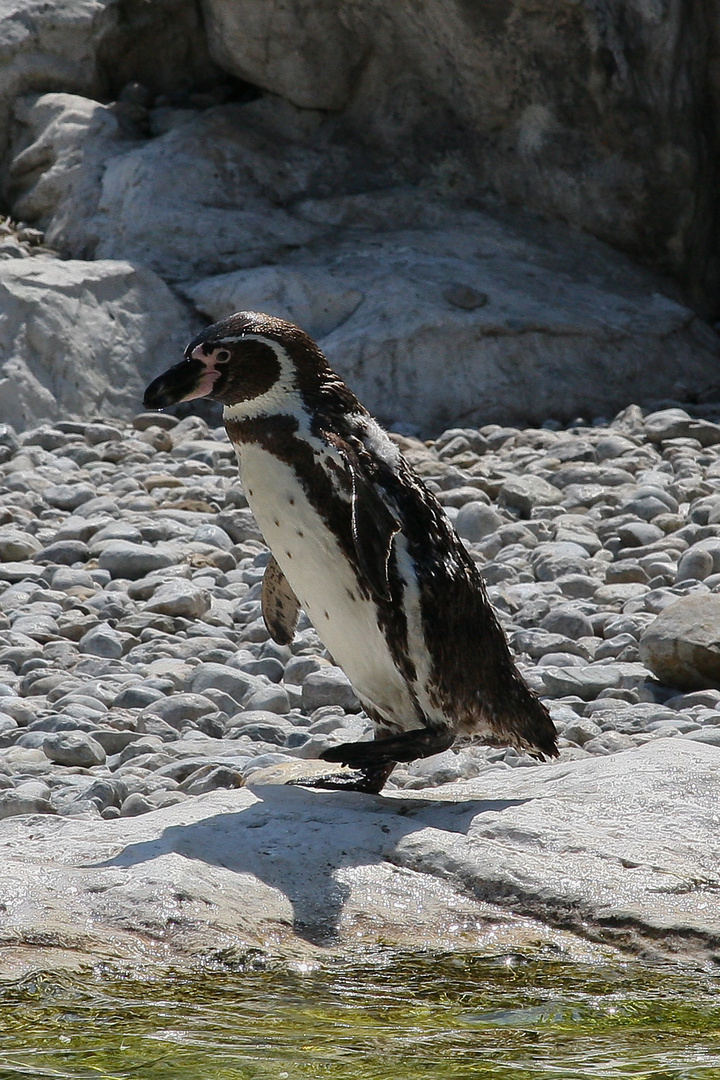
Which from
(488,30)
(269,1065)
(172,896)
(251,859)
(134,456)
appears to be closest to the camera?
(269,1065)

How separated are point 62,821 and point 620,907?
134cm

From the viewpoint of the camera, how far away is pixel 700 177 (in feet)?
37.8

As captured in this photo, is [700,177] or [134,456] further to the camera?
[700,177]

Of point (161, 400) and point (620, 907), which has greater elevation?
point (161, 400)

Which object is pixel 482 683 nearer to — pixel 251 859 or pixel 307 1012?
pixel 251 859

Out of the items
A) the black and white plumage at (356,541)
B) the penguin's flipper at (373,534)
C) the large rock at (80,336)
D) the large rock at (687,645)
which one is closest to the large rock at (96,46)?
the large rock at (80,336)

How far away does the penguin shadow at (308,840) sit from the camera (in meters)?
3.22

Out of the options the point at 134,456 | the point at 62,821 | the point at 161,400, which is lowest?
the point at 134,456

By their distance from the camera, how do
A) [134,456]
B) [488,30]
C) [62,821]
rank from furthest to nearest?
1. [488,30]
2. [134,456]
3. [62,821]

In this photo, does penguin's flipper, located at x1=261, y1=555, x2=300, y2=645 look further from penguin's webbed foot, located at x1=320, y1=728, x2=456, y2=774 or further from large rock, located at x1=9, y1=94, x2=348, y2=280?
large rock, located at x1=9, y1=94, x2=348, y2=280

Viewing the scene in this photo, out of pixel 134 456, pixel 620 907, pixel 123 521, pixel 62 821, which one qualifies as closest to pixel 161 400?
pixel 62 821

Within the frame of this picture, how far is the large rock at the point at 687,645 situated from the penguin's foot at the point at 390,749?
5.88 ft

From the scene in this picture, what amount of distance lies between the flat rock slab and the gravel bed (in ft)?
3.08

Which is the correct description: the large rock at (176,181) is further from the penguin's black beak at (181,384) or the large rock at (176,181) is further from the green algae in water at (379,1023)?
the green algae in water at (379,1023)
